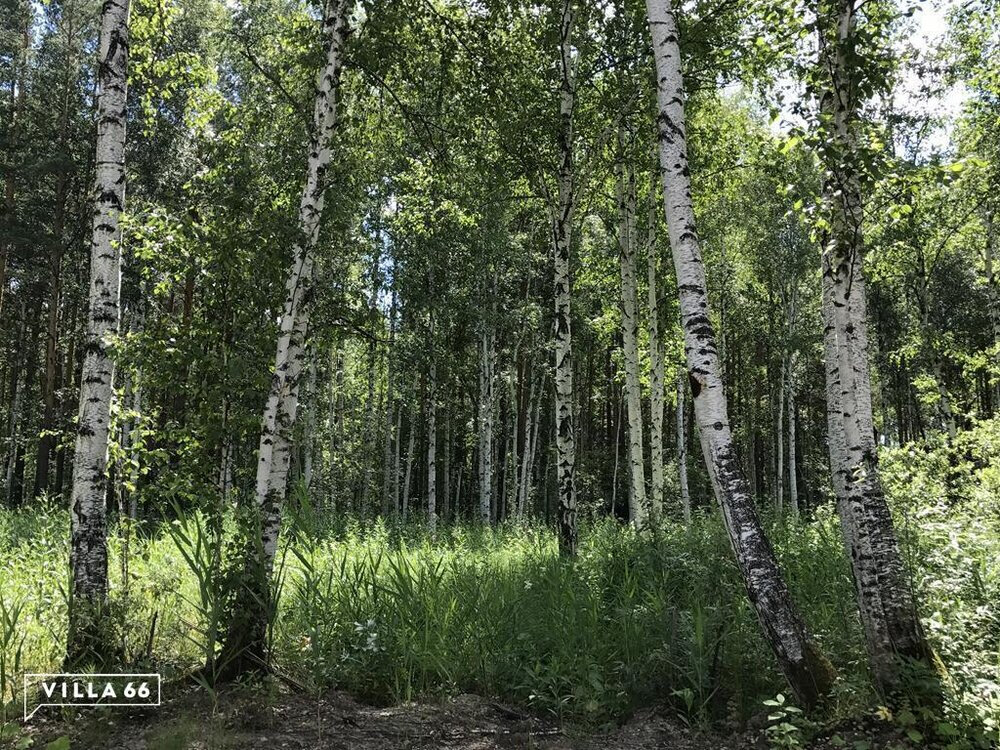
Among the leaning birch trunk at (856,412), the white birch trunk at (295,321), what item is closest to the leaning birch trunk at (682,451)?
the leaning birch trunk at (856,412)

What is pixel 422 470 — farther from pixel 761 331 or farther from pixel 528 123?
pixel 528 123

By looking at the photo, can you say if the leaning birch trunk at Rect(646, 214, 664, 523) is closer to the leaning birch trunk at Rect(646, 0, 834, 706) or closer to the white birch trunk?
the leaning birch trunk at Rect(646, 0, 834, 706)

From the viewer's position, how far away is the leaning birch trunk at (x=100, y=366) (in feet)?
15.0

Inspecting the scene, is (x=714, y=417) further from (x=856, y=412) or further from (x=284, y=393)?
(x=284, y=393)

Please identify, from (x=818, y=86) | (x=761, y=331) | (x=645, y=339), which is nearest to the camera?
(x=818, y=86)

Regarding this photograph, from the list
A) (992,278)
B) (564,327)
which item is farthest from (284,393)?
(992,278)

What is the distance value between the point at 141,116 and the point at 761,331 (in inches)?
941

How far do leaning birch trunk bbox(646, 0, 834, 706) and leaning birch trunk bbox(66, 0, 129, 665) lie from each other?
4.34 metres

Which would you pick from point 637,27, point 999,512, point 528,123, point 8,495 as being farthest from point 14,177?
point 999,512

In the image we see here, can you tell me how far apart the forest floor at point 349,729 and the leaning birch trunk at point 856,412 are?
77 cm

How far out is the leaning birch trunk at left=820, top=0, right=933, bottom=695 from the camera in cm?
409

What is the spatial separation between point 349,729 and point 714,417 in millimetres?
3264

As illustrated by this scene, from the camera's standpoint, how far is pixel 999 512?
239 inches

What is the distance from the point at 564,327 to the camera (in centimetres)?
859
